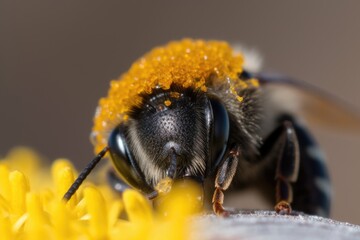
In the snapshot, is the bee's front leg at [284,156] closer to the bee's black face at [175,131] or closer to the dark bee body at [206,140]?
the dark bee body at [206,140]

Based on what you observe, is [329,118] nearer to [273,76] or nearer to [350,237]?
[273,76]

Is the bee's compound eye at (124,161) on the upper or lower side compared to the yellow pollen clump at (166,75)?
lower

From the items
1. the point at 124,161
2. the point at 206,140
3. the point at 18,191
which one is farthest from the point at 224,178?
the point at 18,191

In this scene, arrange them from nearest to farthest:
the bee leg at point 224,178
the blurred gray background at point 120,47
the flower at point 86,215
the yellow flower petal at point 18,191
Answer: the flower at point 86,215 → the bee leg at point 224,178 → the yellow flower petal at point 18,191 → the blurred gray background at point 120,47

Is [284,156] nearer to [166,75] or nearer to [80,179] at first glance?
[166,75]

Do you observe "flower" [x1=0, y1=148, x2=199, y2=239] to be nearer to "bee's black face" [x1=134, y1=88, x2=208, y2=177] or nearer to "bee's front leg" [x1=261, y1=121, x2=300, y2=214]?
"bee's black face" [x1=134, y1=88, x2=208, y2=177]

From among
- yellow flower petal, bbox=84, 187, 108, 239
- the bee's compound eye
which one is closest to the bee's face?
the bee's compound eye

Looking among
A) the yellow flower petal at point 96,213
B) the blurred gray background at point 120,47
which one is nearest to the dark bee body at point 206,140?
the yellow flower petal at point 96,213
